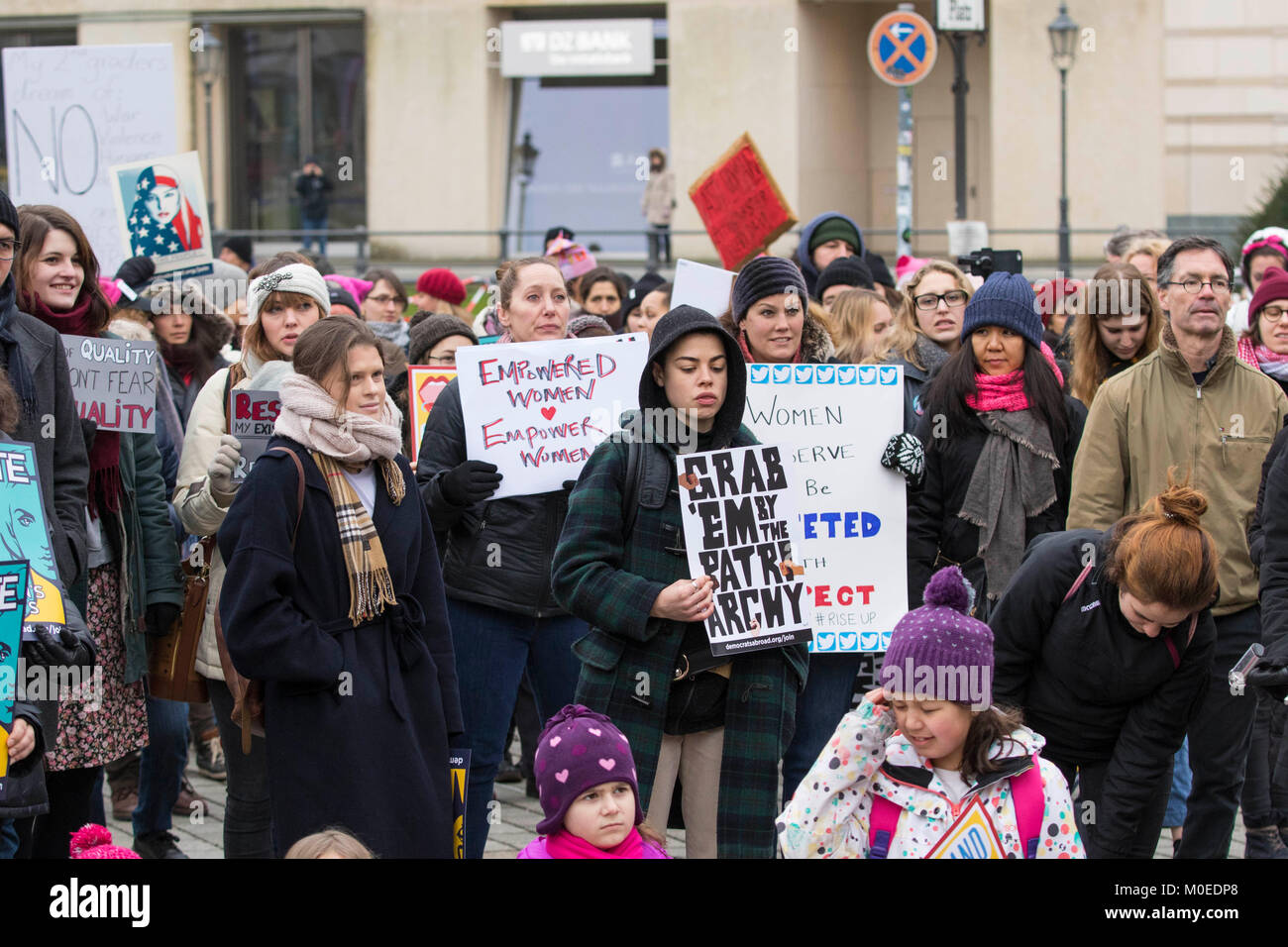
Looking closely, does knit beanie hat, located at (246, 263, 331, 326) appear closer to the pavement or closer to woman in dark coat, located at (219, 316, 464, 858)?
woman in dark coat, located at (219, 316, 464, 858)

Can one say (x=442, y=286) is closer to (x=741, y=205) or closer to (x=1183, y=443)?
(x=741, y=205)

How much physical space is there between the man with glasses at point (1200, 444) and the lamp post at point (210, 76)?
861 inches

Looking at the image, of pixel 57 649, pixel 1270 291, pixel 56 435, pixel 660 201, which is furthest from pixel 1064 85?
pixel 57 649

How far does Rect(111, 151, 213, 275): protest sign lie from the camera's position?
8.14 metres

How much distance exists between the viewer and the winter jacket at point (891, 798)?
3.68m

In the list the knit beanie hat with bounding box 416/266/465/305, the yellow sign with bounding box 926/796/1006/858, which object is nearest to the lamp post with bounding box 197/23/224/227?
the knit beanie hat with bounding box 416/266/465/305

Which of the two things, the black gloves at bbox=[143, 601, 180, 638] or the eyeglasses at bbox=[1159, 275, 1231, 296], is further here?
the eyeglasses at bbox=[1159, 275, 1231, 296]

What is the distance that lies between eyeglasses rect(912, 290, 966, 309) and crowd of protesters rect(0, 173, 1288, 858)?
0.01 m

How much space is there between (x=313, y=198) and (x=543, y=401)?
21986 millimetres

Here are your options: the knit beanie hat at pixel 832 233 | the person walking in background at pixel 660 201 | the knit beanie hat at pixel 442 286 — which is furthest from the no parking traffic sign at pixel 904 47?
the person walking in background at pixel 660 201

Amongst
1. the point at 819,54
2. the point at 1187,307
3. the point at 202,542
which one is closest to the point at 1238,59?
the point at 819,54

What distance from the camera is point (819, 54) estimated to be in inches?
1026

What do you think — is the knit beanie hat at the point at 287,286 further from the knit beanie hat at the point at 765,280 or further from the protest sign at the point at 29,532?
the protest sign at the point at 29,532
